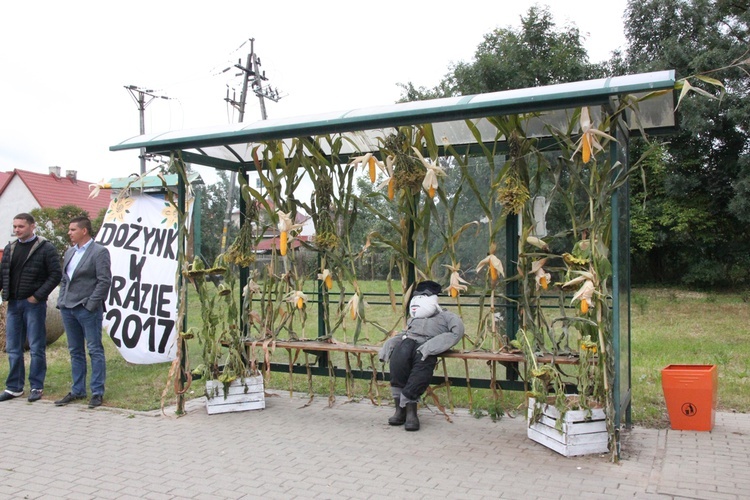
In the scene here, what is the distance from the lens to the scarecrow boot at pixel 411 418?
5297 mm

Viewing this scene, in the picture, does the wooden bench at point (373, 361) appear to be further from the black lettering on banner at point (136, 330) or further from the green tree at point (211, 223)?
the black lettering on banner at point (136, 330)

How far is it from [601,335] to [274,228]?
11.4ft

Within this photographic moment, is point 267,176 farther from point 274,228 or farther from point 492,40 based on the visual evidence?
point 492,40

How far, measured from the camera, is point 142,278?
316 inches

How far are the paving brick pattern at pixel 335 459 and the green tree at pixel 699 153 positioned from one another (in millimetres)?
13241

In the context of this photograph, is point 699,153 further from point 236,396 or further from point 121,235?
point 236,396

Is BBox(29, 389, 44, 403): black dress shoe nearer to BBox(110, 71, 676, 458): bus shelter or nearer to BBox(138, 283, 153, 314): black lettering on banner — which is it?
BBox(138, 283, 153, 314): black lettering on banner

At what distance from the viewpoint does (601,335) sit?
457 cm

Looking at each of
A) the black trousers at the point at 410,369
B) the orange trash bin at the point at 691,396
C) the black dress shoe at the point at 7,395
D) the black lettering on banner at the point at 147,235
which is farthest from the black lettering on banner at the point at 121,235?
the orange trash bin at the point at 691,396

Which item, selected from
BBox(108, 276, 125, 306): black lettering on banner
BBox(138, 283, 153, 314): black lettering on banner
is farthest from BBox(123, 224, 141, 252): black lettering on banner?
BBox(138, 283, 153, 314): black lettering on banner

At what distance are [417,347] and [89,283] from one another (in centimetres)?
328

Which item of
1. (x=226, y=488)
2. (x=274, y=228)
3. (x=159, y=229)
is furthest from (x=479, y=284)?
(x=159, y=229)

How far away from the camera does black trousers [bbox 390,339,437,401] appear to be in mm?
5375

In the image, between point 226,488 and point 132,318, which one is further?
point 132,318
